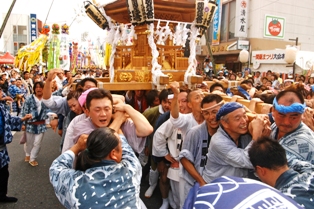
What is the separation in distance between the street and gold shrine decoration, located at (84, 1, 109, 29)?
292cm

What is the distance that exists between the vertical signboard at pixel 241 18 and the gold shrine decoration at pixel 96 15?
18917 millimetres

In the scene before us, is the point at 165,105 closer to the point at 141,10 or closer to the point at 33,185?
the point at 141,10

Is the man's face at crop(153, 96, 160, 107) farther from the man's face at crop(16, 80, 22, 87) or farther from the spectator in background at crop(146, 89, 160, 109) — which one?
the man's face at crop(16, 80, 22, 87)

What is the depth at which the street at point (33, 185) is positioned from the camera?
375cm

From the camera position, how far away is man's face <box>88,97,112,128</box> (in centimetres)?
205

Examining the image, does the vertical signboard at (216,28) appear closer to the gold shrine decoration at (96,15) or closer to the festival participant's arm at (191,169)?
the gold shrine decoration at (96,15)

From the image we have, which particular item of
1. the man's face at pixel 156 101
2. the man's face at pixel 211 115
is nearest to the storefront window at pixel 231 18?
the man's face at pixel 156 101

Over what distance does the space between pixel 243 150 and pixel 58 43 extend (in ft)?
58.7

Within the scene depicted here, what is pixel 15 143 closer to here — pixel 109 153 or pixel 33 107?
pixel 33 107

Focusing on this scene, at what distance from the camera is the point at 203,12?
4.52m

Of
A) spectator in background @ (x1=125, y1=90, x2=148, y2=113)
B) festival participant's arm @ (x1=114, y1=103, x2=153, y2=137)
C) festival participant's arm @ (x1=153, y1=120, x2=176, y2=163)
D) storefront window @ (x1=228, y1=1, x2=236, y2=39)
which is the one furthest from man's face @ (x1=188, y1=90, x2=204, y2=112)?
storefront window @ (x1=228, y1=1, x2=236, y2=39)

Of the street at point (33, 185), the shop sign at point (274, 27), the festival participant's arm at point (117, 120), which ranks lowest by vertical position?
the street at point (33, 185)

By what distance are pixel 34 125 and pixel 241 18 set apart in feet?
66.1

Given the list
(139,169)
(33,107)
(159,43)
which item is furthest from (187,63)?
(139,169)
